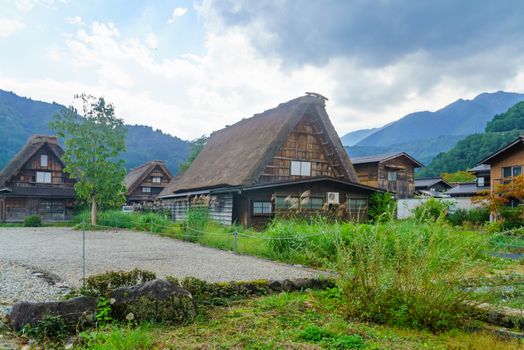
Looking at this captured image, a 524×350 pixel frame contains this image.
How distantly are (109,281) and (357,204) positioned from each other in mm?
15729

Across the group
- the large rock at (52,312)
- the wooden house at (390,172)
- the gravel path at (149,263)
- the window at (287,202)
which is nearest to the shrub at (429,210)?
the gravel path at (149,263)

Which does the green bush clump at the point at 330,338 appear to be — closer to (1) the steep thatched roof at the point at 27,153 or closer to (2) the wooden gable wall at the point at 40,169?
(1) the steep thatched roof at the point at 27,153

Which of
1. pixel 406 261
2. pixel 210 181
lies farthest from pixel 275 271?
pixel 210 181

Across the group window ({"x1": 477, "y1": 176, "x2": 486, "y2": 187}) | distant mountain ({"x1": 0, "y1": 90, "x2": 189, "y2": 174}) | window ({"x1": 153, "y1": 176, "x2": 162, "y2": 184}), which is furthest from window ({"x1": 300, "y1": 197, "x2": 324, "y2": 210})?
distant mountain ({"x1": 0, "y1": 90, "x2": 189, "y2": 174})

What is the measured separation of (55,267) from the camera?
27.6 ft

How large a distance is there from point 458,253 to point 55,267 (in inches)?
308

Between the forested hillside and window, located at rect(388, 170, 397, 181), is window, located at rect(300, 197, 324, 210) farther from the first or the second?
the forested hillside

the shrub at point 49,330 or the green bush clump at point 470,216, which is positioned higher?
the shrub at point 49,330

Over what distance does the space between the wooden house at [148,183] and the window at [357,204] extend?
2430 cm

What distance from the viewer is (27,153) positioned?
29.0m

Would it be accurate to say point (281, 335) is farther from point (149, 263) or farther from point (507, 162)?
point (507, 162)

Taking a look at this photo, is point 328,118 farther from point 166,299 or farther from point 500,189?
point 166,299

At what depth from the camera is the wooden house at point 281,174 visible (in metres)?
16.8

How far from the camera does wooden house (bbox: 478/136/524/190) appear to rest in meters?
25.6
